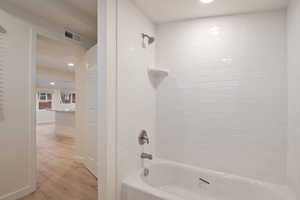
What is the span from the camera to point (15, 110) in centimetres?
190

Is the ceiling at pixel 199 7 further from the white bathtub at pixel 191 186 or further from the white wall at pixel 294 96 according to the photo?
the white bathtub at pixel 191 186

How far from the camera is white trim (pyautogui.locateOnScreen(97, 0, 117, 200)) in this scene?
4.35 ft

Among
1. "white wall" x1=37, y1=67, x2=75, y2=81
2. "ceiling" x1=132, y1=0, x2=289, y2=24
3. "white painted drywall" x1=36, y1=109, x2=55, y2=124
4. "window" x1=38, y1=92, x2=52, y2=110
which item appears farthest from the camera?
"window" x1=38, y1=92, x2=52, y2=110

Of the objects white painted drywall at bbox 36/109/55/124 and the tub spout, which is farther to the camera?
white painted drywall at bbox 36/109/55/124

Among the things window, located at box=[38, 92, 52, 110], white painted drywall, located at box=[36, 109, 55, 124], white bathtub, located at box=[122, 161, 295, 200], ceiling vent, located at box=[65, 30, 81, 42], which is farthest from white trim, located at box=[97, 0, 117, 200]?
window, located at box=[38, 92, 52, 110]

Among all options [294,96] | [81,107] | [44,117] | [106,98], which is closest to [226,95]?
[294,96]

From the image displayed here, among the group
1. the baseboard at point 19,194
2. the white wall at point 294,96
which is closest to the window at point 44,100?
the baseboard at point 19,194

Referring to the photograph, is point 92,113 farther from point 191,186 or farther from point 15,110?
point 191,186

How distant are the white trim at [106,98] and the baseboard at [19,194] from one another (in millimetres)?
1368

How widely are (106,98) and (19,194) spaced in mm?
1848

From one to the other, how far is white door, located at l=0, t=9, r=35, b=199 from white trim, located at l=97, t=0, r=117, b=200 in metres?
1.34

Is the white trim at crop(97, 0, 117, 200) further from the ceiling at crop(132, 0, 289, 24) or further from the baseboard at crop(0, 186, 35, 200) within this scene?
the baseboard at crop(0, 186, 35, 200)

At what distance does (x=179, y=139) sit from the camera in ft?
6.81

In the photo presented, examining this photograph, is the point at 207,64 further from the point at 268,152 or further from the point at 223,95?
the point at 268,152
